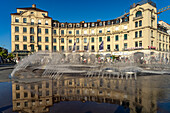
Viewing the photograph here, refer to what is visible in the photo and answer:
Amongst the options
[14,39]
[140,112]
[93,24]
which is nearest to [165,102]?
[140,112]

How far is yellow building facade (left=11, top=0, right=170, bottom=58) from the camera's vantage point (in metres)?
33.8

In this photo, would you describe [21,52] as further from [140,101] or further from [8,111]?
[140,101]

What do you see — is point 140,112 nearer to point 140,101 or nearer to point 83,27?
point 140,101

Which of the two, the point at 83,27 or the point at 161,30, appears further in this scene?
the point at 83,27

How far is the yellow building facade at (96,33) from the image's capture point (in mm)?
33844

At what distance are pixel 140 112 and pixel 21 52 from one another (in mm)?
44036

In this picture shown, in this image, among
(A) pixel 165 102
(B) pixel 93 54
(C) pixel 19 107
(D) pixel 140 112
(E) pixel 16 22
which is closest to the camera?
(D) pixel 140 112

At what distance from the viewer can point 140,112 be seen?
144 inches

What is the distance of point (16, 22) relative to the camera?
126 ft

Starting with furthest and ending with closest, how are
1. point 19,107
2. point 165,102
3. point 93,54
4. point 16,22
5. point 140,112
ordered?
point 93,54
point 16,22
point 165,102
point 19,107
point 140,112

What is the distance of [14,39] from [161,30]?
57.2m

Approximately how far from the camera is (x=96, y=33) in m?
43.7

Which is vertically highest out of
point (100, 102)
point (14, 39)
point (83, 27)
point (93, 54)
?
point (83, 27)

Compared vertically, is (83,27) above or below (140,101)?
above
